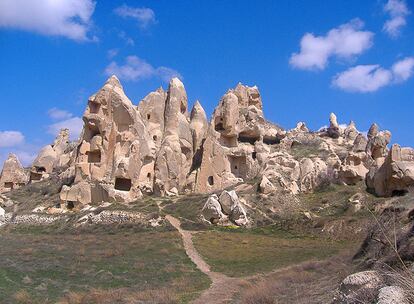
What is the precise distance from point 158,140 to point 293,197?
51.9 ft

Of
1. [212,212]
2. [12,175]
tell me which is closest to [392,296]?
[212,212]

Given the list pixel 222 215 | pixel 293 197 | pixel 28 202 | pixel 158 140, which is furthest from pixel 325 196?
pixel 28 202

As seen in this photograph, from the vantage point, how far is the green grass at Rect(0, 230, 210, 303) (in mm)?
15258

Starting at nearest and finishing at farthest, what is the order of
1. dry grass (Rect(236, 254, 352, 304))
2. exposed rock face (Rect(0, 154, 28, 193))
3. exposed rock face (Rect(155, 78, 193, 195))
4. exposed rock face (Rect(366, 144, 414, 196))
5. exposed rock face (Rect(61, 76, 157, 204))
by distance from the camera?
dry grass (Rect(236, 254, 352, 304))
exposed rock face (Rect(366, 144, 414, 196))
exposed rock face (Rect(61, 76, 157, 204))
exposed rock face (Rect(155, 78, 193, 195))
exposed rock face (Rect(0, 154, 28, 193))

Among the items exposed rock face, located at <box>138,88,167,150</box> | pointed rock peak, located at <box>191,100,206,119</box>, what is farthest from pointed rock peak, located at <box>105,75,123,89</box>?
pointed rock peak, located at <box>191,100,206,119</box>

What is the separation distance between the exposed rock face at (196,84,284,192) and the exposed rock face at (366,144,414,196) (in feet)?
47.7

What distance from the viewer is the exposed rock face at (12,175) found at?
57.1 meters

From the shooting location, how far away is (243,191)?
38.3 metres

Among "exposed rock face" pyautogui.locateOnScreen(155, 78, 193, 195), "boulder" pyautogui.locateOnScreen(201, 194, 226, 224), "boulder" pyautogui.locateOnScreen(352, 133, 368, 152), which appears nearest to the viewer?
"boulder" pyautogui.locateOnScreen(201, 194, 226, 224)

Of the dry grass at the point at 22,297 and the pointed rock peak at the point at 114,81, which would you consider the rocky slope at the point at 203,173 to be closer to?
the pointed rock peak at the point at 114,81

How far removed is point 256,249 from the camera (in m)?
24.7

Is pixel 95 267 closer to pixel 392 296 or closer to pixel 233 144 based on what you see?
pixel 392 296

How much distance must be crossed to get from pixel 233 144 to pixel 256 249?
24.0m

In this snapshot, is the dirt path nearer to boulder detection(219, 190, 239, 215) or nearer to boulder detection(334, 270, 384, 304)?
boulder detection(334, 270, 384, 304)
